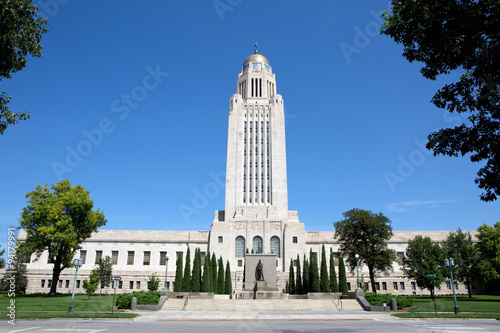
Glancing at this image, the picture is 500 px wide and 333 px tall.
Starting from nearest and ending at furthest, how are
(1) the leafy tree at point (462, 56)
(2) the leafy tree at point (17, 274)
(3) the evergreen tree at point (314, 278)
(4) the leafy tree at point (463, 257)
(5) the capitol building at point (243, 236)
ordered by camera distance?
1. (1) the leafy tree at point (462, 56)
2. (3) the evergreen tree at point (314, 278)
3. (4) the leafy tree at point (463, 257)
4. (2) the leafy tree at point (17, 274)
5. (5) the capitol building at point (243, 236)

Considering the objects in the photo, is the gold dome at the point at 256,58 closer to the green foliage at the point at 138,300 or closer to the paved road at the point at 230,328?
the green foliage at the point at 138,300

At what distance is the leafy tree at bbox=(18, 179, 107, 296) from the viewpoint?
122 feet

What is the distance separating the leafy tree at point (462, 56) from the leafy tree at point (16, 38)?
43.5 ft

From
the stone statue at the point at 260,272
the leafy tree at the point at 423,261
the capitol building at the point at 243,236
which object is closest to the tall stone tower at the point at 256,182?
the capitol building at the point at 243,236

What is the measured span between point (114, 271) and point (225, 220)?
19.6 meters

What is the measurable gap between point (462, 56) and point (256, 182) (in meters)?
49.6

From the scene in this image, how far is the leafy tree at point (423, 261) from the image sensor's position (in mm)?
39031

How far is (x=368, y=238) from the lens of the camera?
38781mm

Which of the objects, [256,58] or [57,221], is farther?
[256,58]

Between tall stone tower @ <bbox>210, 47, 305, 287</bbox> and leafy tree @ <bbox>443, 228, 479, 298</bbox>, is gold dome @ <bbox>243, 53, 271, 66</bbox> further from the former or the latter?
leafy tree @ <bbox>443, 228, 479, 298</bbox>

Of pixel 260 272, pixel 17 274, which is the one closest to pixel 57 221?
pixel 17 274

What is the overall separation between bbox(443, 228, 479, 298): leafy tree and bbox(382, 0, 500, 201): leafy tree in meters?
37.2

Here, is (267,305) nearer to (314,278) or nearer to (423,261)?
(314,278)

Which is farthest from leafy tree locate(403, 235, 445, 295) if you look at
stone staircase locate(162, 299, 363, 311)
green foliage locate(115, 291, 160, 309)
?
green foliage locate(115, 291, 160, 309)
